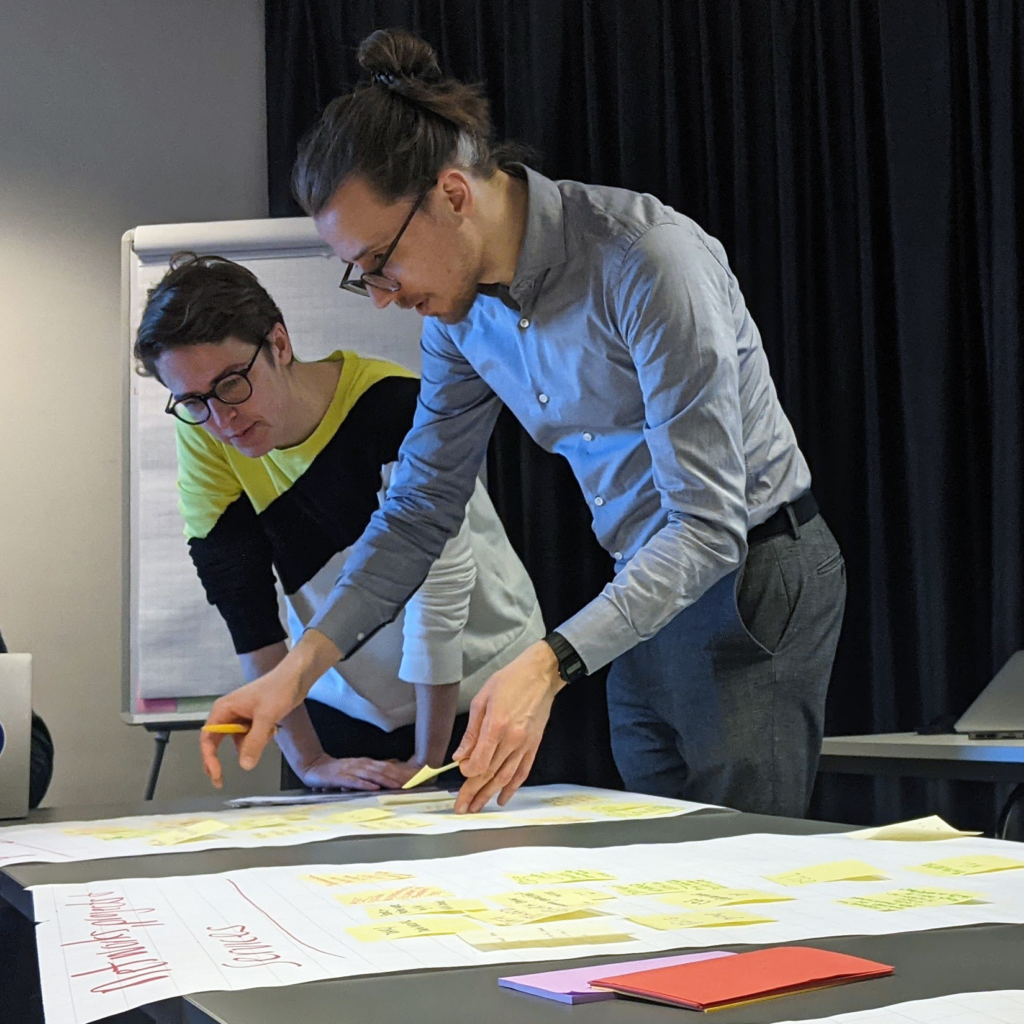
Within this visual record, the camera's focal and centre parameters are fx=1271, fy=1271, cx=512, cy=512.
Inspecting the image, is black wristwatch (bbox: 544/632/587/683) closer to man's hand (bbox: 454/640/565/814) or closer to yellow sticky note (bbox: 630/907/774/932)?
man's hand (bbox: 454/640/565/814)

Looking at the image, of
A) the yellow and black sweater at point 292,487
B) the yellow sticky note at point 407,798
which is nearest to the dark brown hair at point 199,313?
the yellow and black sweater at point 292,487

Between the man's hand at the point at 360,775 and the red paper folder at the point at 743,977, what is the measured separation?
1134 mm

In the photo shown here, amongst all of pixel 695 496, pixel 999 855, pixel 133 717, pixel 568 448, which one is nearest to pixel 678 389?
pixel 695 496

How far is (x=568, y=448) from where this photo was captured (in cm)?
150

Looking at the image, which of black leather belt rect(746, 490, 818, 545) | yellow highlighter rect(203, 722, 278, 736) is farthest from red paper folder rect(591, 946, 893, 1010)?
yellow highlighter rect(203, 722, 278, 736)

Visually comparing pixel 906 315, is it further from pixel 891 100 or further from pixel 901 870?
pixel 901 870

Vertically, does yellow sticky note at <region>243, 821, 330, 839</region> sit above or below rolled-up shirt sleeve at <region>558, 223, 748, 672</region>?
below

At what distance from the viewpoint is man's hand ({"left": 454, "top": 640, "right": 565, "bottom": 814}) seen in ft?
3.88

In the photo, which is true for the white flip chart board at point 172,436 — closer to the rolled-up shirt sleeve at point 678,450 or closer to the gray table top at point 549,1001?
the rolled-up shirt sleeve at point 678,450

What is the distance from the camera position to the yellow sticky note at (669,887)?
2.58 feet

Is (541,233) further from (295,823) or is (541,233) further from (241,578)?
(241,578)

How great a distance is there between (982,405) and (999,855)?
2190mm

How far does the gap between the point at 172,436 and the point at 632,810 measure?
1796 mm

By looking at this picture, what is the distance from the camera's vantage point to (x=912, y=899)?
742 millimetres
